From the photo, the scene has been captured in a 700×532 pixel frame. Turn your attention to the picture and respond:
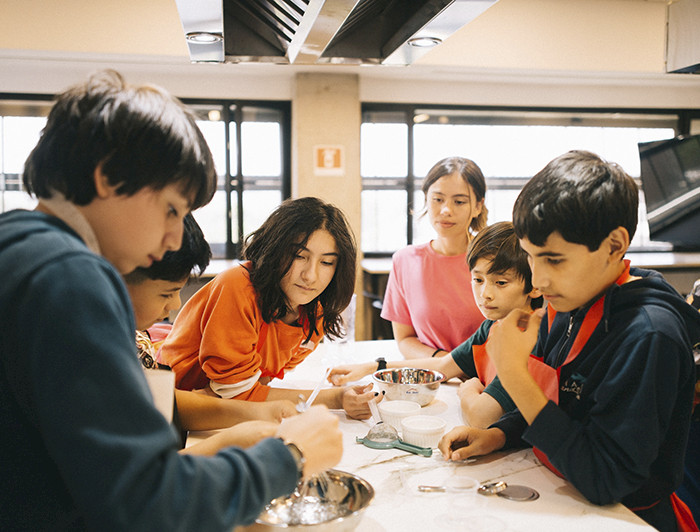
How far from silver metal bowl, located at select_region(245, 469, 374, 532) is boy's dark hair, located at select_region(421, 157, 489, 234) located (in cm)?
158

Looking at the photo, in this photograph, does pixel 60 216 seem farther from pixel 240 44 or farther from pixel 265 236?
pixel 240 44

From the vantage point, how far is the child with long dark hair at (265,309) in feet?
4.77

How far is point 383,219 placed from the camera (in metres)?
5.29

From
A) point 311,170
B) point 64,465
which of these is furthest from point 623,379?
point 311,170

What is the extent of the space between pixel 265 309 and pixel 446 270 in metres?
1.06

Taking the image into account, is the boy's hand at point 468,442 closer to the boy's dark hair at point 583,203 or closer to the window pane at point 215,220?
the boy's dark hair at point 583,203

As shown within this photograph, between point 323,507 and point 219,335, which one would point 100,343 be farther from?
point 219,335

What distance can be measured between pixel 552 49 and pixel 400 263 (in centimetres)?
286

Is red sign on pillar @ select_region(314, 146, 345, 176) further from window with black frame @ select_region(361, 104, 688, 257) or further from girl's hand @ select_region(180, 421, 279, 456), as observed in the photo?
girl's hand @ select_region(180, 421, 279, 456)

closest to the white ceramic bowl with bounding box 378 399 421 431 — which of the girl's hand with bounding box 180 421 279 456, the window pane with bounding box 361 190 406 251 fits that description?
the girl's hand with bounding box 180 421 279 456

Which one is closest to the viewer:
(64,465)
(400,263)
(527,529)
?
(64,465)

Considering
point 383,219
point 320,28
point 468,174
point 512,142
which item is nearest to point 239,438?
point 320,28

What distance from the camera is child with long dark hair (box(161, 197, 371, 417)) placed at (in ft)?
4.77

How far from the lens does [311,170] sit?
4715 millimetres
